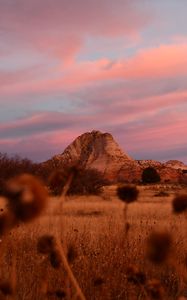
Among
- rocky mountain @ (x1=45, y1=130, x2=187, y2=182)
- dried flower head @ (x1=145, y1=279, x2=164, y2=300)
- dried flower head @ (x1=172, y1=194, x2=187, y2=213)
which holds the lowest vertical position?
dried flower head @ (x1=145, y1=279, x2=164, y2=300)

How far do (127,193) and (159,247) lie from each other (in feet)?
3.49

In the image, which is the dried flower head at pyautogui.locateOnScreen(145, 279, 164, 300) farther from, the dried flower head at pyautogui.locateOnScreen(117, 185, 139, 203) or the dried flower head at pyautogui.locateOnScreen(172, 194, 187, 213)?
the dried flower head at pyautogui.locateOnScreen(117, 185, 139, 203)

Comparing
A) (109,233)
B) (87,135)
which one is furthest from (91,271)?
(87,135)

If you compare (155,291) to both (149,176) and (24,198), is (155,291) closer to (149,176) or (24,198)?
(24,198)

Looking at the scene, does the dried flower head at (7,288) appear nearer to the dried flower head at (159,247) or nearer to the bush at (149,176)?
the dried flower head at (159,247)

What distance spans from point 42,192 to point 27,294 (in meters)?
4.74

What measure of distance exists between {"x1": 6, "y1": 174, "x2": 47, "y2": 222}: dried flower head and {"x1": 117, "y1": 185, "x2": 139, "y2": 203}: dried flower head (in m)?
1.30

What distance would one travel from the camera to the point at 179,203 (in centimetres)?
298

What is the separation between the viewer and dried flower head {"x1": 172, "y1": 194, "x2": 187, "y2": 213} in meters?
2.95

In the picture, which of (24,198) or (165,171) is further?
(165,171)

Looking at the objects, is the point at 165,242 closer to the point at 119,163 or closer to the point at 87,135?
the point at 119,163

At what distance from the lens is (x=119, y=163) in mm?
108125

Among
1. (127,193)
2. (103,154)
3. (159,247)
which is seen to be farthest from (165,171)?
(159,247)

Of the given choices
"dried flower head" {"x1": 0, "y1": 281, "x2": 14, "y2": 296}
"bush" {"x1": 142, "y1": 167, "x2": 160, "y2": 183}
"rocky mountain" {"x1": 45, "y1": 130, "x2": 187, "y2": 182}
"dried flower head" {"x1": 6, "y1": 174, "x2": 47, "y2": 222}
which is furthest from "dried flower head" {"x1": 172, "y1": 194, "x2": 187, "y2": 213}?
"rocky mountain" {"x1": 45, "y1": 130, "x2": 187, "y2": 182}
